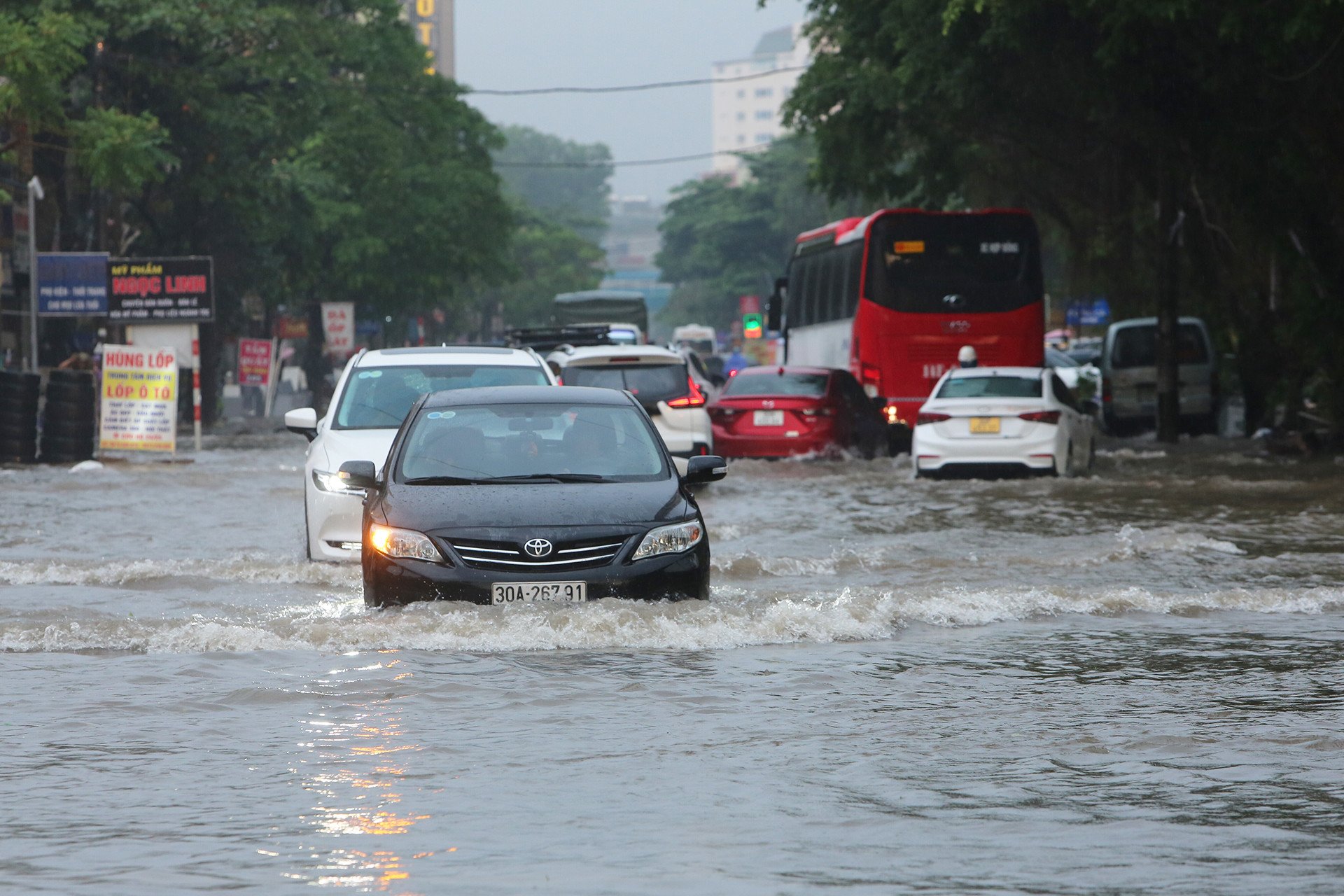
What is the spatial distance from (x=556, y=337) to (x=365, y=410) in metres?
21.9

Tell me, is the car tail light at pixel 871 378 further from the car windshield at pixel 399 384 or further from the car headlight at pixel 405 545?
the car headlight at pixel 405 545

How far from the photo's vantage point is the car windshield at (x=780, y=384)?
28312 millimetres

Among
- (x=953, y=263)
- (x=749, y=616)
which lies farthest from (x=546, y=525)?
(x=953, y=263)

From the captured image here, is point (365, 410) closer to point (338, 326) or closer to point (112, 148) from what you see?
point (112, 148)

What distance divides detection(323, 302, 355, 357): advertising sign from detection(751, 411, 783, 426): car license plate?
3060cm

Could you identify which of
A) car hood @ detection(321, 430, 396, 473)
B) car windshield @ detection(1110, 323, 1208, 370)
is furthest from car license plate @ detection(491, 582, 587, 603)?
car windshield @ detection(1110, 323, 1208, 370)

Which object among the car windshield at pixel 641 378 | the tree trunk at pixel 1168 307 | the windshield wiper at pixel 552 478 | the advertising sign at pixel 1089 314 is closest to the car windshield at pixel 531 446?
the windshield wiper at pixel 552 478

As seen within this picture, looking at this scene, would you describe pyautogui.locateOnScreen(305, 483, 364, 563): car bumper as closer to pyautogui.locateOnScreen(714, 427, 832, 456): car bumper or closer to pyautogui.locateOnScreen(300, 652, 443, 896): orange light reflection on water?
pyautogui.locateOnScreen(300, 652, 443, 896): orange light reflection on water

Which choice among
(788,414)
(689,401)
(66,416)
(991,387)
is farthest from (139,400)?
(991,387)

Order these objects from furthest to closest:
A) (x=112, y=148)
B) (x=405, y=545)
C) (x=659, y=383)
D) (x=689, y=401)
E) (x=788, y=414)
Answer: (x=112, y=148) → (x=788, y=414) → (x=659, y=383) → (x=689, y=401) → (x=405, y=545)

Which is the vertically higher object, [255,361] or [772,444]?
[255,361]

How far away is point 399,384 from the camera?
14992 mm

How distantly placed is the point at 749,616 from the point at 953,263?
797 inches

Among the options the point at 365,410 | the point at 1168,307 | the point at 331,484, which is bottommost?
the point at 331,484
